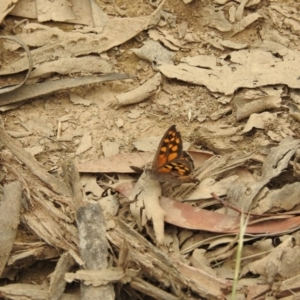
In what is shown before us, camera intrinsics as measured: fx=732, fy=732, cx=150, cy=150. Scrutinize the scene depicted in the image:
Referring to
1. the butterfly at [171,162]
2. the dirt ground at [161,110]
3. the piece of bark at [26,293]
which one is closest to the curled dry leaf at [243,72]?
the dirt ground at [161,110]

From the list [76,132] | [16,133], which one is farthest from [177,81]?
[16,133]

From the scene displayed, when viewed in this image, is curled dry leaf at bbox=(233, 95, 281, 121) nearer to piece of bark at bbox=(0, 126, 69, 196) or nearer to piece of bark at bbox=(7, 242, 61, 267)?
piece of bark at bbox=(0, 126, 69, 196)

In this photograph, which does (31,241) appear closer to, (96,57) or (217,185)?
(217,185)

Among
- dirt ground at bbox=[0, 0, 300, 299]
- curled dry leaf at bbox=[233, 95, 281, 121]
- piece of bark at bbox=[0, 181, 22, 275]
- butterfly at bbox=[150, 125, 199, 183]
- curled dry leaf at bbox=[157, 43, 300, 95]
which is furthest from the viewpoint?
curled dry leaf at bbox=[157, 43, 300, 95]

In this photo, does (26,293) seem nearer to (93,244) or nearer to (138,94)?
(93,244)

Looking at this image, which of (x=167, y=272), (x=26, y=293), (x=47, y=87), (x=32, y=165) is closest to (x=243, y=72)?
(x=47, y=87)

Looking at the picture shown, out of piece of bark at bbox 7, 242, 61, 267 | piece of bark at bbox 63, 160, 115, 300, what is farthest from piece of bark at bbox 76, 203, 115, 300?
piece of bark at bbox 7, 242, 61, 267
